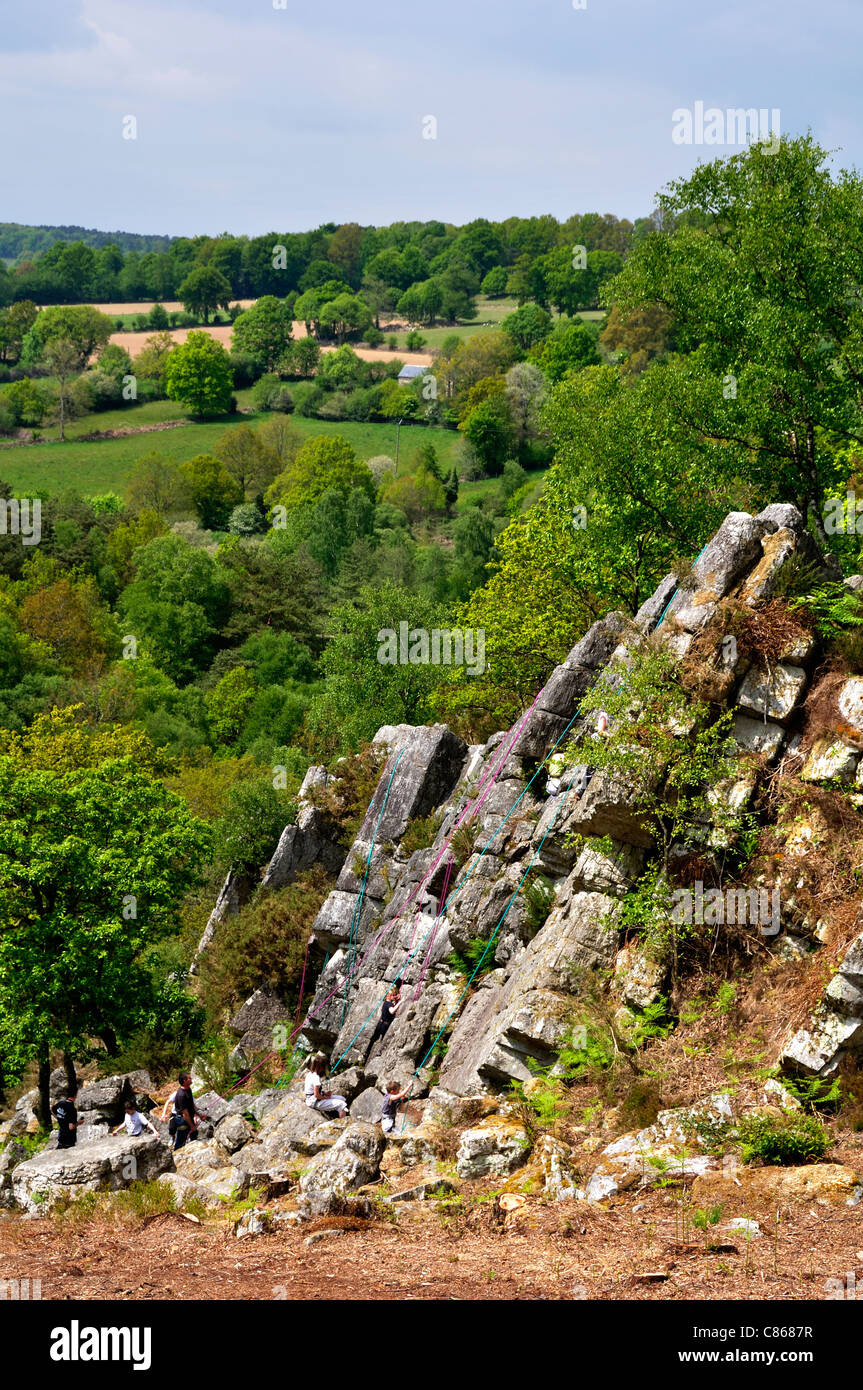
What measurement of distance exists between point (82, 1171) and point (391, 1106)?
4.23 meters

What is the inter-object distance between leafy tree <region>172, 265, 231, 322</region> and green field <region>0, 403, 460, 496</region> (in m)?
53.8

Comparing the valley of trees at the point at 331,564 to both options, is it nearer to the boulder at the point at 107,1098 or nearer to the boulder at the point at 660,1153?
the boulder at the point at 107,1098

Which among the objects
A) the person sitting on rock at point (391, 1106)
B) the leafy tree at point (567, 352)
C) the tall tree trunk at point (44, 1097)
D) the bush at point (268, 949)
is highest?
the leafy tree at point (567, 352)

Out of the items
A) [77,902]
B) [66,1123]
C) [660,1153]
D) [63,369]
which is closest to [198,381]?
[63,369]

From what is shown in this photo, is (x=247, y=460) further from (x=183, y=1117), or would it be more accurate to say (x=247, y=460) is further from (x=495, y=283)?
(x=183, y=1117)

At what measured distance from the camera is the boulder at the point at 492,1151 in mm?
13016

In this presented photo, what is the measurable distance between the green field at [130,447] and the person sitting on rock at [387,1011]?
9479 cm

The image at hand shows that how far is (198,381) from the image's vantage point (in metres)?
138

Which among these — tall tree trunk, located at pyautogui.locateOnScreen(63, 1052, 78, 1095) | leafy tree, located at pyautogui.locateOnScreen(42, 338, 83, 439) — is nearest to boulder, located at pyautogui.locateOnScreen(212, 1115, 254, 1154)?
tall tree trunk, located at pyautogui.locateOnScreen(63, 1052, 78, 1095)

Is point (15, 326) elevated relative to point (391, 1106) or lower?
elevated

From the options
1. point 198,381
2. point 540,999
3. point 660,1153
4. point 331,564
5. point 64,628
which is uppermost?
point 198,381

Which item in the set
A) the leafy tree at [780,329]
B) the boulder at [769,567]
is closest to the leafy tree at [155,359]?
the leafy tree at [780,329]
